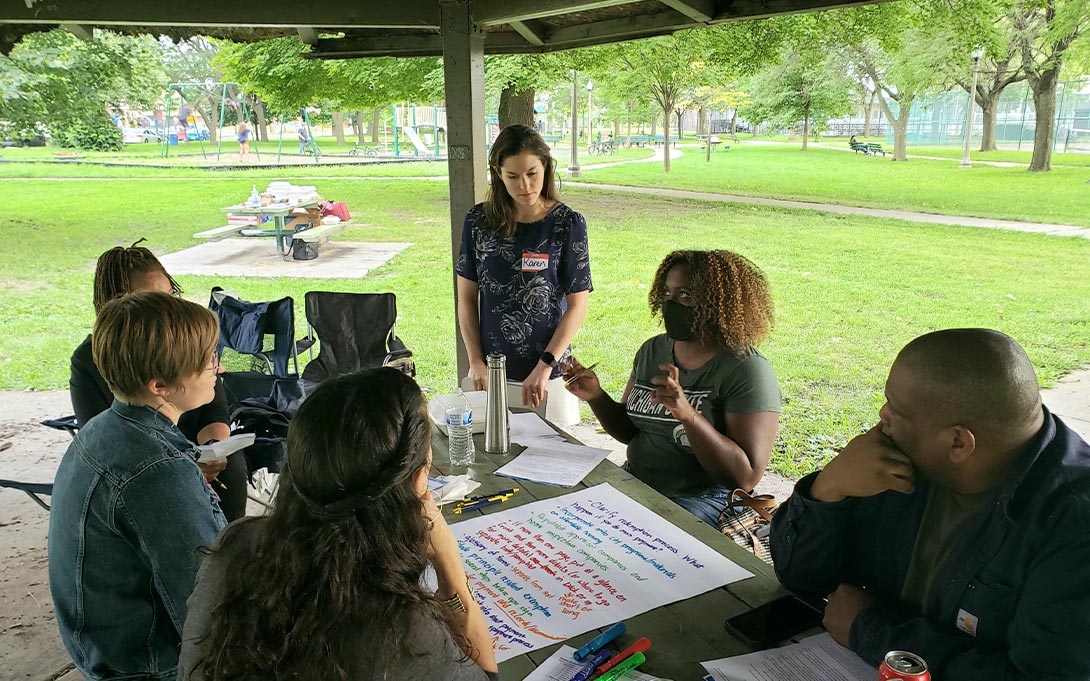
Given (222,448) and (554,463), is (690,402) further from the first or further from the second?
(222,448)

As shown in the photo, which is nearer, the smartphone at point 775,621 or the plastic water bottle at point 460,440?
the smartphone at point 775,621

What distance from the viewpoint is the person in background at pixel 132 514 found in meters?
1.45

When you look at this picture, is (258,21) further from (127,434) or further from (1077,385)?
(1077,385)

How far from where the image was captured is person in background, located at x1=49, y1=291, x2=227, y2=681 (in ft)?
4.75

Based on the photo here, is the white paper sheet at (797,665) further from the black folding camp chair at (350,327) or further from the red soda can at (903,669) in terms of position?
the black folding camp chair at (350,327)

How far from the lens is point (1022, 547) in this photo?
1164 mm

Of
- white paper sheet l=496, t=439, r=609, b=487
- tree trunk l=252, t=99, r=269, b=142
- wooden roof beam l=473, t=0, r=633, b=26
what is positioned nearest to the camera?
white paper sheet l=496, t=439, r=609, b=487

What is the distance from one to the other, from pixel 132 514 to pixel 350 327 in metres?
3.02

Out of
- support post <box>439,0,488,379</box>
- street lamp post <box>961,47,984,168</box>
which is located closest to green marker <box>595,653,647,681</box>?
support post <box>439,0,488,379</box>

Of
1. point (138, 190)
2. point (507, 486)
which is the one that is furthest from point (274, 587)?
point (138, 190)

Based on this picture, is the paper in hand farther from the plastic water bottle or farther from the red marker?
the red marker

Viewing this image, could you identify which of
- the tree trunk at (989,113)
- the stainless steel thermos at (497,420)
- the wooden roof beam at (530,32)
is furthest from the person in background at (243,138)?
the stainless steel thermos at (497,420)

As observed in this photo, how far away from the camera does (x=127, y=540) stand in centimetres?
148

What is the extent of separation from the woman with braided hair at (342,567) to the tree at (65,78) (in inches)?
504
